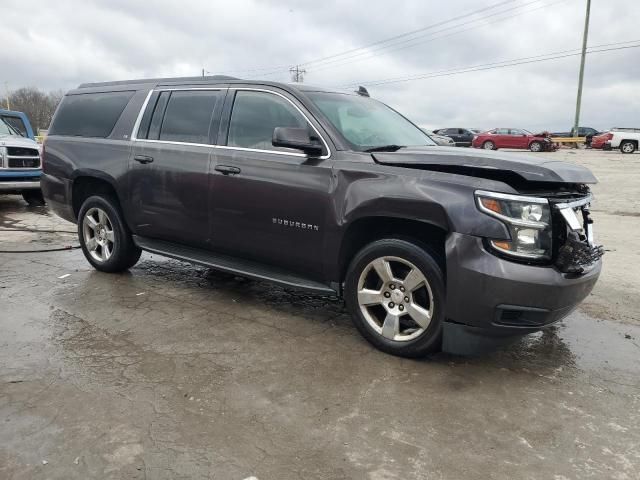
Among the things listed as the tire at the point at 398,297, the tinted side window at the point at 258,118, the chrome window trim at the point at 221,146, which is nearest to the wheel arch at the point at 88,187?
the chrome window trim at the point at 221,146

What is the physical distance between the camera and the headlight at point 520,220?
320 cm

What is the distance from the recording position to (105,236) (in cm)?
565

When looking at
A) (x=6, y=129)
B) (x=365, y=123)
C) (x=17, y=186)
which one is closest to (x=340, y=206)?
(x=365, y=123)

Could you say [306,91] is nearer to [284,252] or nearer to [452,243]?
[284,252]

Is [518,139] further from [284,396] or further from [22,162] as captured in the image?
[284,396]

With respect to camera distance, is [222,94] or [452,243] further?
[222,94]

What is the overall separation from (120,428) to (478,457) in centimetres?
181

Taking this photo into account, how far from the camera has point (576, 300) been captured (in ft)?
11.2

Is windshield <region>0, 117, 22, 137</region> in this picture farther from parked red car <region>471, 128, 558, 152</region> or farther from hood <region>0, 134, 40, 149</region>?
parked red car <region>471, 128, 558, 152</region>

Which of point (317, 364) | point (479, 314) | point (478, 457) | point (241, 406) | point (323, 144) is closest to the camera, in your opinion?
point (478, 457)

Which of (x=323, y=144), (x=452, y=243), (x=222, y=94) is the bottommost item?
(x=452, y=243)

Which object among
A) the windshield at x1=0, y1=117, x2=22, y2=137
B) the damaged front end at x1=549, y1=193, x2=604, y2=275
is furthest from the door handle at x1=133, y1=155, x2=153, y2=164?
the windshield at x1=0, y1=117, x2=22, y2=137

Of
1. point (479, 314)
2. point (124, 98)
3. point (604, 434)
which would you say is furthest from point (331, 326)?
point (124, 98)

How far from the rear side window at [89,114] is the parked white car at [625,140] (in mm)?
30715
